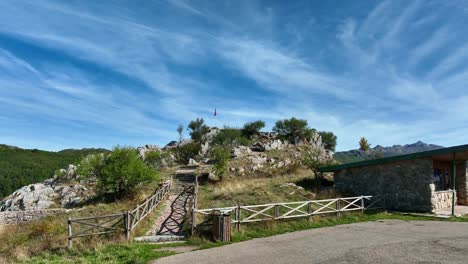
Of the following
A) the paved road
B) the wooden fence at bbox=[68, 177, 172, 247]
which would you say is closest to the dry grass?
the wooden fence at bbox=[68, 177, 172, 247]

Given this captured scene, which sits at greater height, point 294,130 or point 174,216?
point 294,130

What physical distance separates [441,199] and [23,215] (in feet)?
93.8

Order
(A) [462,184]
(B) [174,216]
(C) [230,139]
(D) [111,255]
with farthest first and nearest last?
(C) [230,139] → (A) [462,184] → (B) [174,216] → (D) [111,255]

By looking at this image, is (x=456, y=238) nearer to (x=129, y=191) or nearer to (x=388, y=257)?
(x=388, y=257)

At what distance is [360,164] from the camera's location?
21.2 m

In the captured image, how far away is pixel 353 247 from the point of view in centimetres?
983

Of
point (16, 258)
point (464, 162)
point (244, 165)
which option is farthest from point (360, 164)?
point (16, 258)

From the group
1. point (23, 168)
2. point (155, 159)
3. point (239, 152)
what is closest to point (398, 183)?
point (239, 152)

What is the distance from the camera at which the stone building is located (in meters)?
17.3

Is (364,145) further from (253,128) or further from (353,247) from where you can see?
(353,247)

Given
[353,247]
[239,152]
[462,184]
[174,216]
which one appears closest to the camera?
[353,247]

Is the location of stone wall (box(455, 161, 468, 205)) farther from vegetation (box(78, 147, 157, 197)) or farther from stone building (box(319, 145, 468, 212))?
vegetation (box(78, 147, 157, 197))

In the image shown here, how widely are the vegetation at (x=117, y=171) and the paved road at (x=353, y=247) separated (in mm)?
12988

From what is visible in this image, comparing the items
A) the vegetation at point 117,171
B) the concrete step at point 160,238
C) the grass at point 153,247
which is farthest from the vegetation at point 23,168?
the grass at point 153,247
